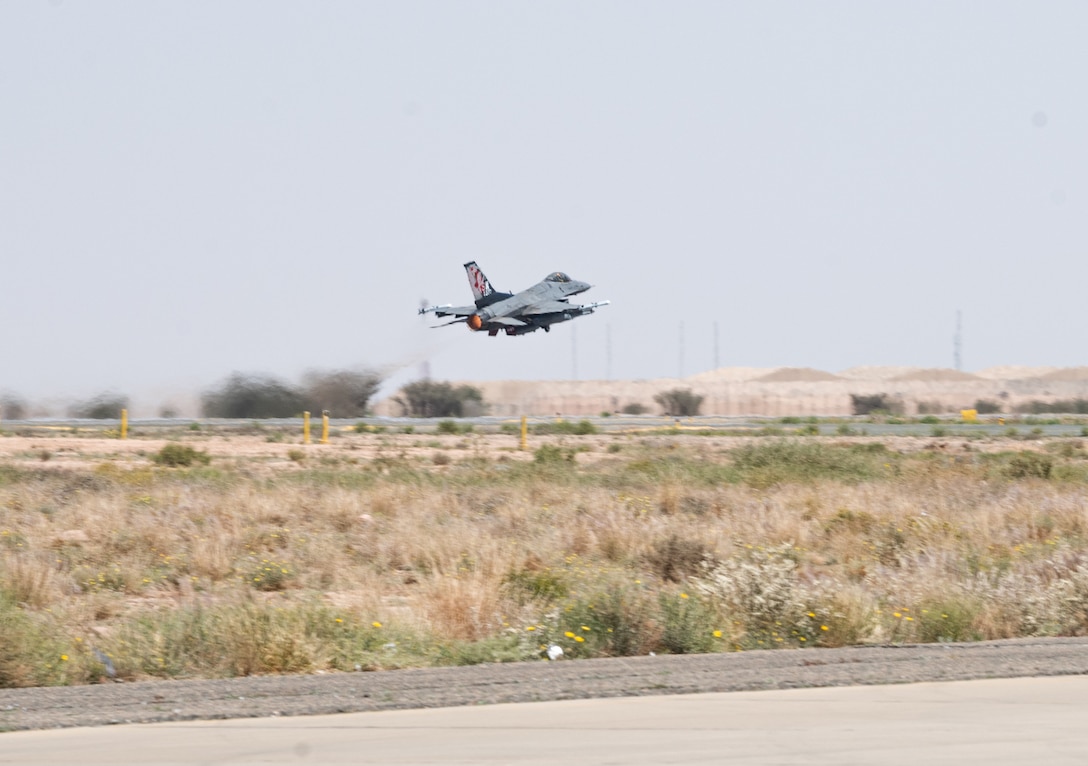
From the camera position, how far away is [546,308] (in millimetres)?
52812

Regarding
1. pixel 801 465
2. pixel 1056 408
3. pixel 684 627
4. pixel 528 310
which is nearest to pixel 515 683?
pixel 684 627

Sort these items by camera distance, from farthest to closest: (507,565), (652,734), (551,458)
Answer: (551,458) → (507,565) → (652,734)

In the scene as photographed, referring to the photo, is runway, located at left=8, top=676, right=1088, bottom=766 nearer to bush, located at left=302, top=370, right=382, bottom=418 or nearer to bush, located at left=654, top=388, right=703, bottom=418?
bush, located at left=302, top=370, right=382, bottom=418

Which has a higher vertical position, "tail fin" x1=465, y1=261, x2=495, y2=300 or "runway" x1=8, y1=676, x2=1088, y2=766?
"tail fin" x1=465, y1=261, x2=495, y2=300

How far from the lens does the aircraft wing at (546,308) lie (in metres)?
52.7

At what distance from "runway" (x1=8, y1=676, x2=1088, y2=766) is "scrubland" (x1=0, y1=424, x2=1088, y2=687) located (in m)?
2.48

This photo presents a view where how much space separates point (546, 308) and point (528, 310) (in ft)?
2.50

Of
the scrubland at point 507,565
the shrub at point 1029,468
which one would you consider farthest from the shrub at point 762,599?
the shrub at point 1029,468

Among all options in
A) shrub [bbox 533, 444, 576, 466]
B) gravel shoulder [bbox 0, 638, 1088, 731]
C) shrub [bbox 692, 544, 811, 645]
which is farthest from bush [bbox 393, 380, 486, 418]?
gravel shoulder [bbox 0, 638, 1088, 731]

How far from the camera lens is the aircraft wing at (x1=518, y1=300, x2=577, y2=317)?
52.7m

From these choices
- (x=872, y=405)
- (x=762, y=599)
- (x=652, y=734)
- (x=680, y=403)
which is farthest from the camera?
(x=872, y=405)

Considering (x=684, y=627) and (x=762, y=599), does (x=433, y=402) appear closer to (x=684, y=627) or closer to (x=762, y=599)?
(x=762, y=599)

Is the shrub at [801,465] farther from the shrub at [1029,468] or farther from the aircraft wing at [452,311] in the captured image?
the aircraft wing at [452,311]

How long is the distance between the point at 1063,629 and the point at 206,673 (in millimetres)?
8051
